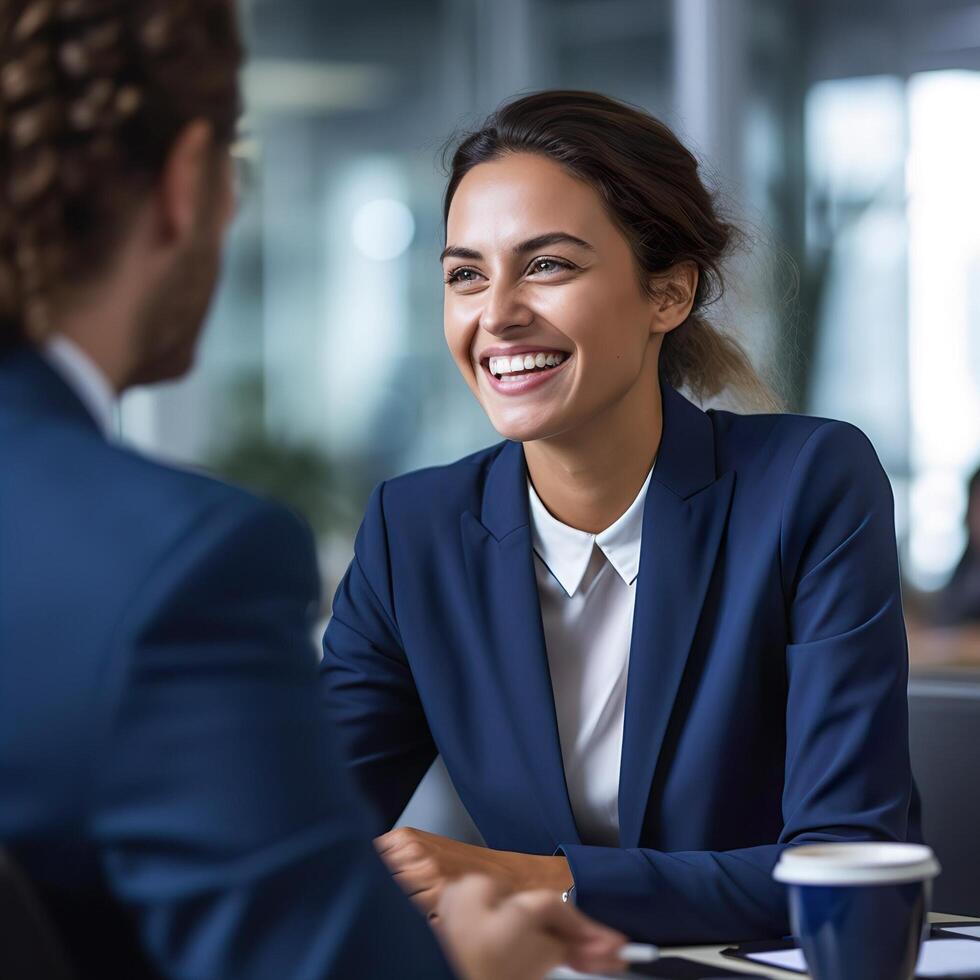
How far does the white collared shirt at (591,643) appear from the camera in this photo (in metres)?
1.65

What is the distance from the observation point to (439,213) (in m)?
6.04

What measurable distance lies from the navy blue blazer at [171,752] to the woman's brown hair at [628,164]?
1101 mm

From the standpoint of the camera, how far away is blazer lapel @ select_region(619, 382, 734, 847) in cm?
158

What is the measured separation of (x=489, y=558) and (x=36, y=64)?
3.53ft

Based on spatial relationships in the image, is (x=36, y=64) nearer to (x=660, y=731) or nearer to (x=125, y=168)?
(x=125, y=168)

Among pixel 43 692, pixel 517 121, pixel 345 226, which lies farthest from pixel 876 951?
pixel 345 226

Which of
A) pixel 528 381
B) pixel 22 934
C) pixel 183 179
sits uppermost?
pixel 183 179

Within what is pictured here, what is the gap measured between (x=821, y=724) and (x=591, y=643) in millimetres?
323

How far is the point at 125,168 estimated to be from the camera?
0.74 m

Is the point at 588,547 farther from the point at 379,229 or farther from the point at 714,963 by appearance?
the point at 379,229

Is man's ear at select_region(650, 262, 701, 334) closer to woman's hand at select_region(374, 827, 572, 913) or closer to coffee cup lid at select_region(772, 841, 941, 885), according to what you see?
woman's hand at select_region(374, 827, 572, 913)

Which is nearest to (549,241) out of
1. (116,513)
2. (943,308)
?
(116,513)

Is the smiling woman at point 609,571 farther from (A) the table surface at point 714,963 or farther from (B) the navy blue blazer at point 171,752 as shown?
(B) the navy blue blazer at point 171,752

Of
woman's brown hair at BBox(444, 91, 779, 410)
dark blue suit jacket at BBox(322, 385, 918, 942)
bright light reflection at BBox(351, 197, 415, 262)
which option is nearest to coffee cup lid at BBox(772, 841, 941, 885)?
dark blue suit jacket at BBox(322, 385, 918, 942)
